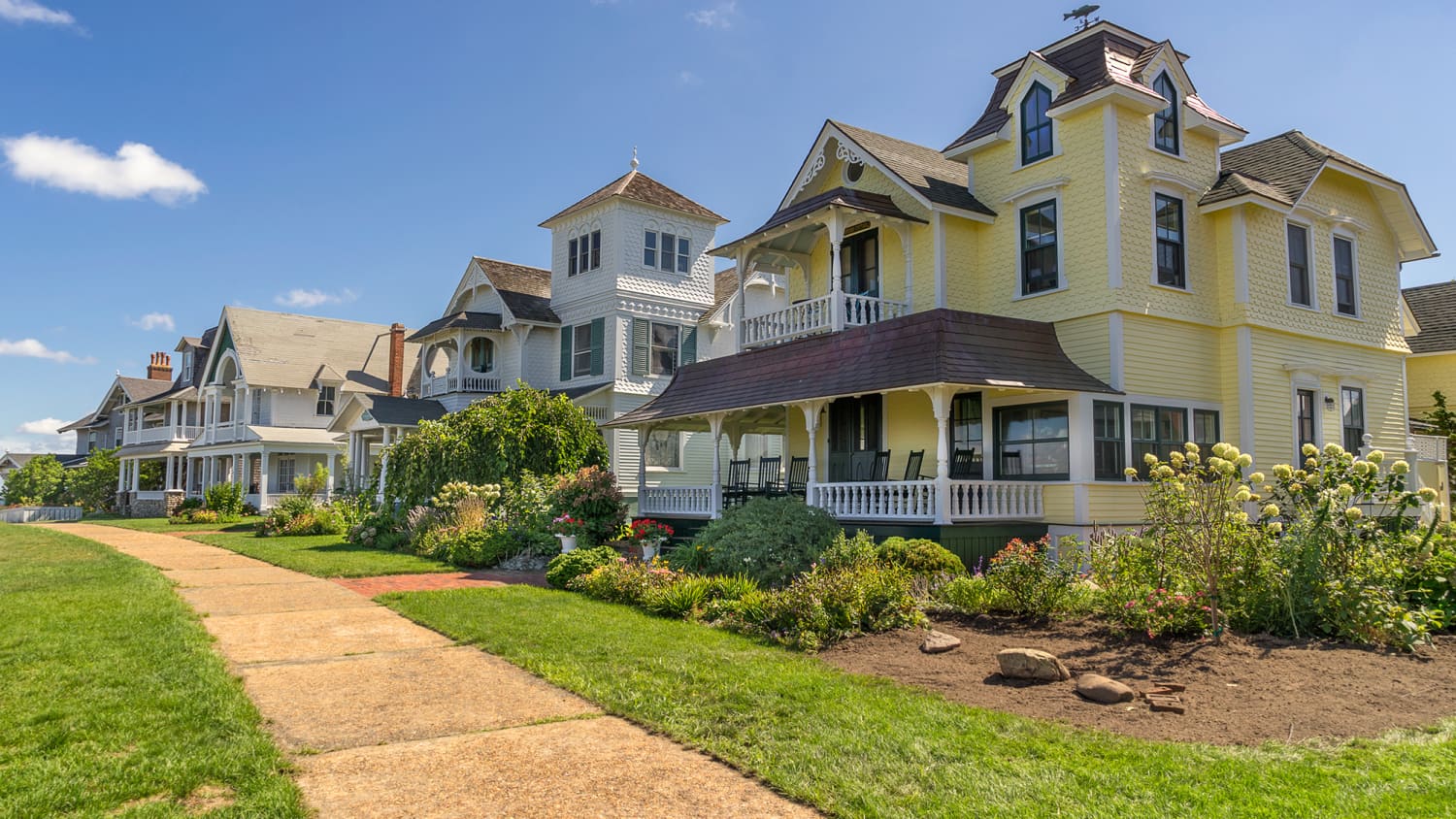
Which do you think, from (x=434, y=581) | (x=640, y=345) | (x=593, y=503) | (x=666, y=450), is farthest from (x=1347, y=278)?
(x=434, y=581)

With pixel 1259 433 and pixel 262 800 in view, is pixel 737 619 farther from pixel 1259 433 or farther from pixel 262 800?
pixel 1259 433

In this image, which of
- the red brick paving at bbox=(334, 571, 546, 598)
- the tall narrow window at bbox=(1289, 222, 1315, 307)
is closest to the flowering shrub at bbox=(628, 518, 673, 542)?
the red brick paving at bbox=(334, 571, 546, 598)

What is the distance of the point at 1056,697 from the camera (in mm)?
7211

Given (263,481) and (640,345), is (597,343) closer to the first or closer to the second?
(640,345)

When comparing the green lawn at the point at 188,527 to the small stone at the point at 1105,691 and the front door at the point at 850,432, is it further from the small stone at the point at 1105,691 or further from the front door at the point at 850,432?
the small stone at the point at 1105,691

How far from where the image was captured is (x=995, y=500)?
14.9m

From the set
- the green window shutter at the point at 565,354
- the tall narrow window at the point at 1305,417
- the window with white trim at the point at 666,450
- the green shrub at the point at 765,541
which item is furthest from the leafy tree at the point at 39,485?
the tall narrow window at the point at 1305,417

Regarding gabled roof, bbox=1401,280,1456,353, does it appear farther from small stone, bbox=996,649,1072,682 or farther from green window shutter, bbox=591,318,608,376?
small stone, bbox=996,649,1072,682

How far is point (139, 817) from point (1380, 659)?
9.07m

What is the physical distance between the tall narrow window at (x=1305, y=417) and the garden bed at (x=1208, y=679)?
9.75 metres

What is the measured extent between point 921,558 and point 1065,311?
6.65 m

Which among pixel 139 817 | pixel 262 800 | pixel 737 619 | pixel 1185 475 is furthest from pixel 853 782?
pixel 1185 475

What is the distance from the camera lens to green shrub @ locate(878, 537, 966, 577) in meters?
12.3

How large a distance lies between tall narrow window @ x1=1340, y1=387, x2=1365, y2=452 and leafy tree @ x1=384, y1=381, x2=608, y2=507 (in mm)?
15717
